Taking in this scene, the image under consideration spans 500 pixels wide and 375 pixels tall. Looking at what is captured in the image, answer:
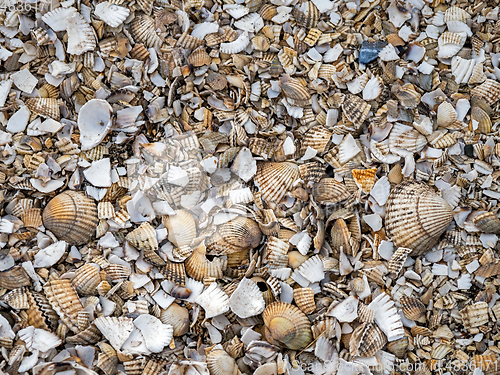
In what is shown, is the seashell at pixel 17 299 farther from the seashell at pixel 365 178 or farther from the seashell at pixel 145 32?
the seashell at pixel 365 178

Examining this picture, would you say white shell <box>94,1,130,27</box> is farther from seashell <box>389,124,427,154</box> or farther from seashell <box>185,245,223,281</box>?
seashell <box>389,124,427,154</box>

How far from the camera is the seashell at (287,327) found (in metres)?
1.47

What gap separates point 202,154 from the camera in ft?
5.57

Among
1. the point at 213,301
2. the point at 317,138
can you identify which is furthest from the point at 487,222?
the point at 213,301

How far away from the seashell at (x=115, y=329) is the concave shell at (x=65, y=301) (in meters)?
0.08

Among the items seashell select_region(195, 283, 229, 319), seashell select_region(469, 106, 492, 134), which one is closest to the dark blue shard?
seashell select_region(469, 106, 492, 134)

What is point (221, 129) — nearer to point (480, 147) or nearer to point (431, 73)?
point (431, 73)

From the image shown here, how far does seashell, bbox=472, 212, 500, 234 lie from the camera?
157 centimetres

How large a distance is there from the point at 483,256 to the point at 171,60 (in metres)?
1.35

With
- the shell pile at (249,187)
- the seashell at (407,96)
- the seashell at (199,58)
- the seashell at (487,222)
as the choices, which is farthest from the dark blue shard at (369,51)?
the seashell at (487,222)

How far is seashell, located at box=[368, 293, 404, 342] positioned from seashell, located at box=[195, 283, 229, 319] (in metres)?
0.49

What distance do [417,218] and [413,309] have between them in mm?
312

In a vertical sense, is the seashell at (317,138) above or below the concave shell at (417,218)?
above

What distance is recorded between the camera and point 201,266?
1.58m
